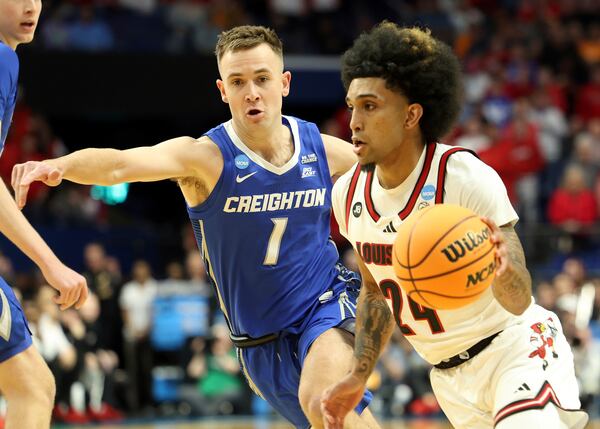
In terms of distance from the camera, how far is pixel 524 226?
16.4m

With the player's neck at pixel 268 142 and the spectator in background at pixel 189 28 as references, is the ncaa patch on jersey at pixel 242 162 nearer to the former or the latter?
the player's neck at pixel 268 142

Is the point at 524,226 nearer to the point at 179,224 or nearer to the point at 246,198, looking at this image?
the point at 179,224

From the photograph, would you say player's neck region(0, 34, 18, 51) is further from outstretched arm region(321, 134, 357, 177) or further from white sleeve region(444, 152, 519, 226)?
white sleeve region(444, 152, 519, 226)

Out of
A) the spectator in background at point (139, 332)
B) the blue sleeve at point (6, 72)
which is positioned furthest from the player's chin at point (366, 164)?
the spectator in background at point (139, 332)

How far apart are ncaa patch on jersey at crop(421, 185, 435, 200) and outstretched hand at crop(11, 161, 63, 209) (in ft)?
5.83

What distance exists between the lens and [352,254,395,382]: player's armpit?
220 inches

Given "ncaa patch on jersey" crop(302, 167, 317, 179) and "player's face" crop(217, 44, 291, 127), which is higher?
"player's face" crop(217, 44, 291, 127)

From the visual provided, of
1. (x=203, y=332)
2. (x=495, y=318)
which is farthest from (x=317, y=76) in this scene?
(x=495, y=318)

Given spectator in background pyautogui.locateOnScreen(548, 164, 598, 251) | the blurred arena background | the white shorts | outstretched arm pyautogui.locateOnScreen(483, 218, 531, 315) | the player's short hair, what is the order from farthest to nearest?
1. spectator in background pyautogui.locateOnScreen(548, 164, 598, 251)
2. the blurred arena background
3. the player's short hair
4. the white shorts
5. outstretched arm pyautogui.locateOnScreen(483, 218, 531, 315)

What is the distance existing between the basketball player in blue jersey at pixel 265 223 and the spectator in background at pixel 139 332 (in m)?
7.73

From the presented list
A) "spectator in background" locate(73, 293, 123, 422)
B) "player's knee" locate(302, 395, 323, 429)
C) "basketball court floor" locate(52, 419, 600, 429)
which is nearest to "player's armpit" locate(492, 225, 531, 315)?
"player's knee" locate(302, 395, 323, 429)

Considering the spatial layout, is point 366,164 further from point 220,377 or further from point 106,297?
point 106,297

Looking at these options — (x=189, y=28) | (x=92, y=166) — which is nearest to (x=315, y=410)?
(x=92, y=166)

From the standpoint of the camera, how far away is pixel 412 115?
17.8 ft
